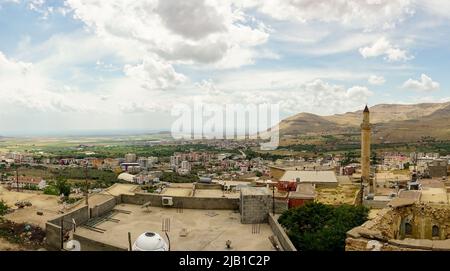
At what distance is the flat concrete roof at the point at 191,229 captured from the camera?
361 inches

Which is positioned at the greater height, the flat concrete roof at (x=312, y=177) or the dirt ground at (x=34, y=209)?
the flat concrete roof at (x=312, y=177)

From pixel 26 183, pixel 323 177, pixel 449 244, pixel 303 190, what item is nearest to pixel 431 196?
pixel 303 190

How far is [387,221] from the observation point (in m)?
9.58

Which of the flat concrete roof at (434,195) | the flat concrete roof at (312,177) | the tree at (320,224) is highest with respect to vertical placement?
the tree at (320,224)

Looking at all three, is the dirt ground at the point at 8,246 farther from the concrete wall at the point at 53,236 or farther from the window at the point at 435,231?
the window at the point at 435,231

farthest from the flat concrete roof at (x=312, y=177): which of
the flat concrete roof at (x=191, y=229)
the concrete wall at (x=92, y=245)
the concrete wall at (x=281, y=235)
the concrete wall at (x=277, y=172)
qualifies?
the concrete wall at (x=92, y=245)

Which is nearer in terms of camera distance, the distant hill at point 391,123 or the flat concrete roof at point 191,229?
the flat concrete roof at point 191,229

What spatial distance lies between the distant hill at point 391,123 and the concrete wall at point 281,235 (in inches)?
3264

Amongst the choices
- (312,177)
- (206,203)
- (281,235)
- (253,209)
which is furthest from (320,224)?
(312,177)

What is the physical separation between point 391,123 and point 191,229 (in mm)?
115328

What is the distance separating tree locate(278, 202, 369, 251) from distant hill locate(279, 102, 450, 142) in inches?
3180

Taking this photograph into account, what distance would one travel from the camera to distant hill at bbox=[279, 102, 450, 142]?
92.3m

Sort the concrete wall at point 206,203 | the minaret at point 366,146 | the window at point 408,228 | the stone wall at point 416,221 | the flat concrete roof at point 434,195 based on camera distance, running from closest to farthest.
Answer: the stone wall at point 416,221
the window at point 408,228
the concrete wall at point 206,203
the flat concrete roof at point 434,195
the minaret at point 366,146
